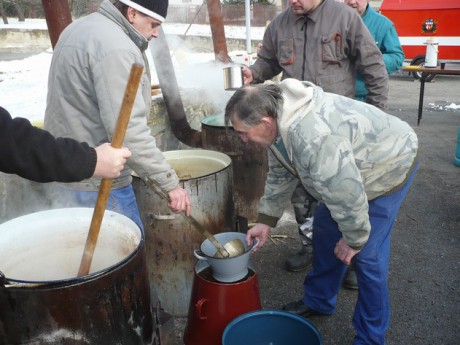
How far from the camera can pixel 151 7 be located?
7.57 ft

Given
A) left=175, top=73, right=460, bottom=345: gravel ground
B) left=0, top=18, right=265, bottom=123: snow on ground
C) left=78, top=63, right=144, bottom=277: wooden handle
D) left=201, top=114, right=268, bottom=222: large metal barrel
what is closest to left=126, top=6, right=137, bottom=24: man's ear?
left=78, top=63, right=144, bottom=277: wooden handle

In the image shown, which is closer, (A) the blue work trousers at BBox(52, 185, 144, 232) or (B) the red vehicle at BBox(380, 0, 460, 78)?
(A) the blue work trousers at BBox(52, 185, 144, 232)

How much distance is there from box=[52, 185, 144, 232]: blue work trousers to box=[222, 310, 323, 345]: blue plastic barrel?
0.82 meters

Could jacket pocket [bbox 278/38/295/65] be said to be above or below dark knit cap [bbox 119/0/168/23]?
below

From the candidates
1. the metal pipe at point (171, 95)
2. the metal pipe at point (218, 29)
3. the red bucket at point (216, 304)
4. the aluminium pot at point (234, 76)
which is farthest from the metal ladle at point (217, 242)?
the metal pipe at point (218, 29)

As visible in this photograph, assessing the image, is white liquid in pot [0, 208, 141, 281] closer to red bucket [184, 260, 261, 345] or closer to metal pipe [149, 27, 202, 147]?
red bucket [184, 260, 261, 345]

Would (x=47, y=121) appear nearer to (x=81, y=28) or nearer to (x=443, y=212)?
(x=81, y=28)

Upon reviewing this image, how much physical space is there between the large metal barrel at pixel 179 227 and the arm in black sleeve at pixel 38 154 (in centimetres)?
132

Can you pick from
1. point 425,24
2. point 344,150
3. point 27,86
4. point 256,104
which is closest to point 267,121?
point 256,104

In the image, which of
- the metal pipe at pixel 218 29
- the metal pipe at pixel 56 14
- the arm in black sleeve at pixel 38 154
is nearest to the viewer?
the arm in black sleeve at pixel 38 154

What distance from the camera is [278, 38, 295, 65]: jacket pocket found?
3696 mm

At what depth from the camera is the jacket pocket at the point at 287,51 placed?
12.1ft

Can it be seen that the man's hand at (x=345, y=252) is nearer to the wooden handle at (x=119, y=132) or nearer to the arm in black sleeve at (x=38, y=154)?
the wooden handle at (x=119, y=132)

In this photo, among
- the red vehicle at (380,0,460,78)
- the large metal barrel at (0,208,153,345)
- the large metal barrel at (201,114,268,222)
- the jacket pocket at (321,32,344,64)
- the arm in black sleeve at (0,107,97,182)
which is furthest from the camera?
the red vehicle at (380,0,460,78)
